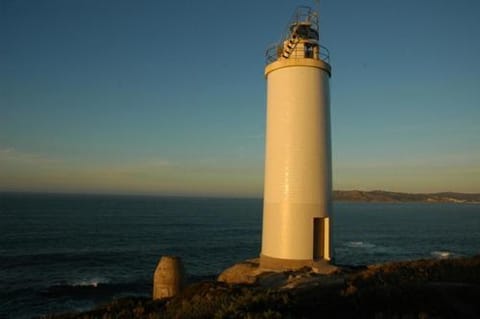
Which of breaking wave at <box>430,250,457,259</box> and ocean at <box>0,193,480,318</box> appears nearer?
ocean at <box>0,193,480,318</box>

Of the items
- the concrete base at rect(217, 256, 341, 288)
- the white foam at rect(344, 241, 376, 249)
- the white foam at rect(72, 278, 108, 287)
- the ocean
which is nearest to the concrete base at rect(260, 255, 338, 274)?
the concrete base at rect(217, 256, 341, 288)

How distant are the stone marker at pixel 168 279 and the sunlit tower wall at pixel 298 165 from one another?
286cm

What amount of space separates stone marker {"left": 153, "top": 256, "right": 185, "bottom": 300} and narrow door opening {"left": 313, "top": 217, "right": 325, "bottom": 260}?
14.5ft

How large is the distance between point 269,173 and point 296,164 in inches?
41.9

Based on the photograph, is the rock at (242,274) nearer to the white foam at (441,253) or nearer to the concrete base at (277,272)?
the concrete base at (277,272)

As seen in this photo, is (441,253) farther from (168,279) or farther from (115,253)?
(168,279)

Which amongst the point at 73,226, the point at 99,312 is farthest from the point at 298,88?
the point at 73,226

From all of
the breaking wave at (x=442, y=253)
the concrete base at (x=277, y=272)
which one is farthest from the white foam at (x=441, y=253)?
the concrete base at (x=277, y=272)

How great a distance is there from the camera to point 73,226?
57344mm

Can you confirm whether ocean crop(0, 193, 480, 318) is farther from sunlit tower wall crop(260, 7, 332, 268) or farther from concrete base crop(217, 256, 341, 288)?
sunlit tower wall crop(260, 7, 332, 268)

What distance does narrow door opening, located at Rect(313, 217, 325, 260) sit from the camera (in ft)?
44.1

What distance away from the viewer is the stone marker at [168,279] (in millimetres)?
11773

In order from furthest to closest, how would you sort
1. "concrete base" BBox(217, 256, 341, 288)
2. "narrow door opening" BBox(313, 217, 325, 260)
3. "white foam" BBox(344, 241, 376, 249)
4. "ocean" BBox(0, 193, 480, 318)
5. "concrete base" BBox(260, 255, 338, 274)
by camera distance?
1. "white foam" BBox(344, 241, 376, 249)
2. "ocean" BBox(0, 193, 480, 318)
3. "narrow door opening" BBox(313, 217, 325, 260)
4. "concrete base" BBox(260, 255, 338, 274)
5. "concrete base" BBox(217, 256, 341, 288)

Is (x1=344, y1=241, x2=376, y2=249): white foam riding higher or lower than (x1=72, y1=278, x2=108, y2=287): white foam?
higher
